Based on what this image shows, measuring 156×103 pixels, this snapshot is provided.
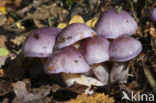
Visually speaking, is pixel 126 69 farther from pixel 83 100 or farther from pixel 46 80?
pixel 46 80

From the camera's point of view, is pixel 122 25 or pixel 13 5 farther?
pixel 13 5

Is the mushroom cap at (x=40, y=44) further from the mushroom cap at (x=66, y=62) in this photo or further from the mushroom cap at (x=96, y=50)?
the mushroom cap at (x=96, y=50)

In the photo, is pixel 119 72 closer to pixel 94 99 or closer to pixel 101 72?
pixel 101 72

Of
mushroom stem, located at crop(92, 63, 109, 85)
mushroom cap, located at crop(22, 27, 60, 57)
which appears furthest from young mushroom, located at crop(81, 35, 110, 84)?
mushroom cap, located at crop(22, 27, 60, 57)

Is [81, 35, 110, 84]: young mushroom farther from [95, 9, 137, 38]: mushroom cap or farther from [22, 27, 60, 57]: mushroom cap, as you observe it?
[22, 27, 60, 57]: mushroom cap

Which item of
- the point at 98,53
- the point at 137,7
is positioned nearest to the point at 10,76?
the point at 98,53

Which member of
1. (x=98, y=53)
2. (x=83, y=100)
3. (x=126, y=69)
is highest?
(x=98, y=53)

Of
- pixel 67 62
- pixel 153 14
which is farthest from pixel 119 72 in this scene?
pixel 153 14
